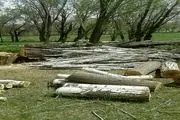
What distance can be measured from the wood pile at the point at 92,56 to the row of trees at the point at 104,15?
535 centimetres

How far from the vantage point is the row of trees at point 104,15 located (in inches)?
914

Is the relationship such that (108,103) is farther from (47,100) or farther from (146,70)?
(146,70)

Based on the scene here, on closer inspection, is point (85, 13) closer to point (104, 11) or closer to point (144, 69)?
point (104, 11)

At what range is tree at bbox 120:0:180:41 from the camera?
26109mm

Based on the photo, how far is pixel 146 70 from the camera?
12070 millimetres

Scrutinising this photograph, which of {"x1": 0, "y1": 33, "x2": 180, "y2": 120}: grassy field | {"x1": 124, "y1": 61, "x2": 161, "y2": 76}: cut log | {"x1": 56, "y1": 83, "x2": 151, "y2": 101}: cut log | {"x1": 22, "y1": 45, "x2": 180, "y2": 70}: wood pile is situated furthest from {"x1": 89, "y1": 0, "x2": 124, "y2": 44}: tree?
{"x1": 56, "y1": 83, "x2": 151, "y2": 101}: cut log

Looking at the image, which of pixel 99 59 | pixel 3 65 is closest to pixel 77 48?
pixel 99 59

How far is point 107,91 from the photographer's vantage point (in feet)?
27.5

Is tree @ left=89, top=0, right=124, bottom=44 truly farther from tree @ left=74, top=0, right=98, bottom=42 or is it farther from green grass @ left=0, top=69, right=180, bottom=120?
green grass @ left=0, top=69, right=180, bottom=120

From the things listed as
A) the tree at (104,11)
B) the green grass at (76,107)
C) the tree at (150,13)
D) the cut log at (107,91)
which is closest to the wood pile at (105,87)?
the cut log at (107,91)

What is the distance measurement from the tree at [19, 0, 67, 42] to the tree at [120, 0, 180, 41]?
6990mm

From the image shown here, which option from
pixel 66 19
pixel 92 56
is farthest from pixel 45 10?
pixel 92 56

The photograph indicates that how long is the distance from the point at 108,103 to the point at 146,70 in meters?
4.27

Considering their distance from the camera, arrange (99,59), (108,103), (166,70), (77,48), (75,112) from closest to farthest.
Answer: (75,112)
(108,103)
(166,70)
(99,59)
(77,48)
